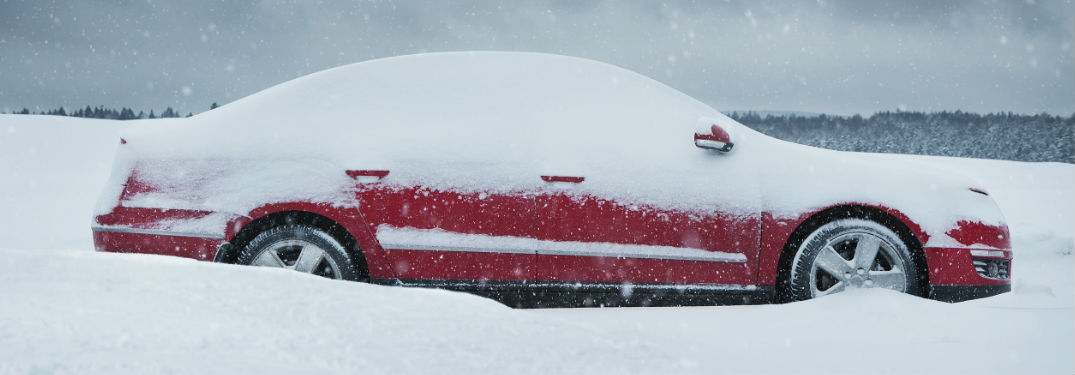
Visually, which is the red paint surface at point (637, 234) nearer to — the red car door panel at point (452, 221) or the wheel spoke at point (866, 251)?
the red car door panel at point (452, 221)

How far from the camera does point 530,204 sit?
3428 millimetres

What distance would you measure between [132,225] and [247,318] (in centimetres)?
192

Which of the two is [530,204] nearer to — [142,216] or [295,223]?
[295,223]

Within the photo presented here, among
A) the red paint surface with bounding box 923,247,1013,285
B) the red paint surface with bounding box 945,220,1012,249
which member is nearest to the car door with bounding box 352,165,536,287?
the red paint surface with bounding box 923,247,1013,285

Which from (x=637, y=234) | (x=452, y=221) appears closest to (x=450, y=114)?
(x=452, y=221)

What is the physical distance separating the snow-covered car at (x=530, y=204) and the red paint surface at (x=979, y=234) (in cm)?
2

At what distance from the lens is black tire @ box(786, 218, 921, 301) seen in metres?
3.54

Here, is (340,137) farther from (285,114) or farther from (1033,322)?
(1033,322)

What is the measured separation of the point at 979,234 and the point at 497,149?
7.96 ft

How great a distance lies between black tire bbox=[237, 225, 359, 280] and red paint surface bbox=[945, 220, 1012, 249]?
9.60 ft

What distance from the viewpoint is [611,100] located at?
3.80m

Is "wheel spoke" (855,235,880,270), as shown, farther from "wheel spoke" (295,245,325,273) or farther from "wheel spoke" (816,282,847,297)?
"wheel spoke" (295,245,325,273)

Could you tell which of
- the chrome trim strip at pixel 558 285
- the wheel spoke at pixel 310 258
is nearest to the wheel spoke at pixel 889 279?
the chrome trim strip at pixel 558 285

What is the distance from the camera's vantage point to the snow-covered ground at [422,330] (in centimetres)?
167
